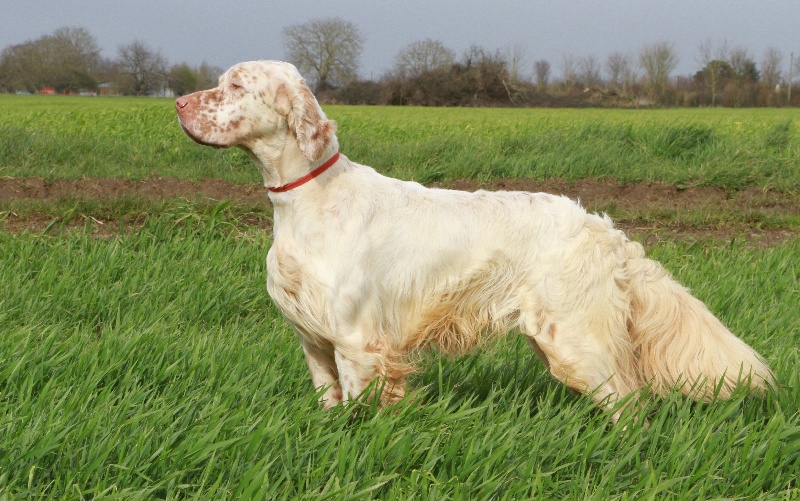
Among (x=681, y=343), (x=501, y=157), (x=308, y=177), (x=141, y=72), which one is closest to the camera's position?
(x=308, y=177)

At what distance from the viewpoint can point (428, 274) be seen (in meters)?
3.27

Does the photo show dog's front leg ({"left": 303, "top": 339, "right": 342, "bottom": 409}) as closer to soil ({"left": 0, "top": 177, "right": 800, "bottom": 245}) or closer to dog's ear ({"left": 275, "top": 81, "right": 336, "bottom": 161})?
dog's ear ({"left": 275, "top": 81, "right": 336, "bottom": 161})

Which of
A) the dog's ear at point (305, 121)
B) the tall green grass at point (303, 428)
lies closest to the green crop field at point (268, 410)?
the tall green grass at point (303, 428)

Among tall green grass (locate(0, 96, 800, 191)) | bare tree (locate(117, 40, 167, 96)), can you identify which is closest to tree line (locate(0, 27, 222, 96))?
bare tree (locate(117, 40, 167, 96))

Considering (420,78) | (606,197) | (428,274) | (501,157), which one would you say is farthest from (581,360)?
(420,78)

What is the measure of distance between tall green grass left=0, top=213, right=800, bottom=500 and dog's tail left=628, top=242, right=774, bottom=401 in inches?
4.0

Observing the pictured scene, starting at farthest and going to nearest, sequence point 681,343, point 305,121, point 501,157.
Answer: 1. point 501,157
2. point 681,343
3. point 305,121

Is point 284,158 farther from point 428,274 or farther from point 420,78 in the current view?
point 420,78

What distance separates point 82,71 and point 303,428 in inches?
2711

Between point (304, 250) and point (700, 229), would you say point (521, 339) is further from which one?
point (700, 229)

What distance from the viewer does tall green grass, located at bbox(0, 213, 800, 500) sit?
2510mm

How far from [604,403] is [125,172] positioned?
324 inches

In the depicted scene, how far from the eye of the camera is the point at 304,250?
3.15m

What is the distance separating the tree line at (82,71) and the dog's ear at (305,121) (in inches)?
2208
